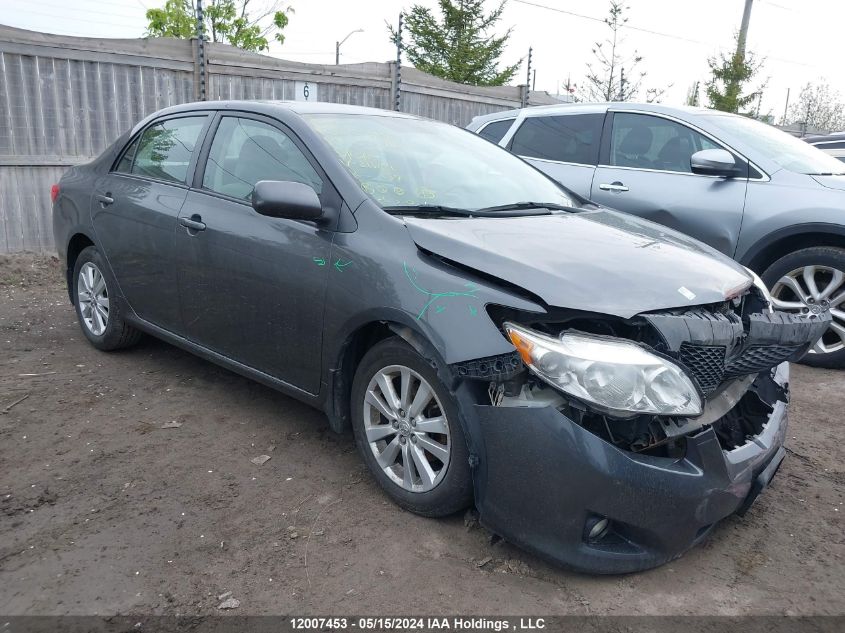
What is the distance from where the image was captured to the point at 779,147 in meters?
5.44

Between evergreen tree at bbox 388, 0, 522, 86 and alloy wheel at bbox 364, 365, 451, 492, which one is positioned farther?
evergreen tree at bbox 388, 0, 522, 86

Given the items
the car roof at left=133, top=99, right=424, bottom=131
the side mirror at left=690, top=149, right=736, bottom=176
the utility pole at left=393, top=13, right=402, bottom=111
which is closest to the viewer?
the car roof at left=133, top=99, right=424, bottom=131

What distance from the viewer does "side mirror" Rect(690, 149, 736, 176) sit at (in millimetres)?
5027

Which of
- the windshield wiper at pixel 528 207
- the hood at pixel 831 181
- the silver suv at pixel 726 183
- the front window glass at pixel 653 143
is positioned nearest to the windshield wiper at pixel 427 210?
the windshield wiper at pixel 528 207

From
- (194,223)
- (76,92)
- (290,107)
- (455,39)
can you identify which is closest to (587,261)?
(290,107)

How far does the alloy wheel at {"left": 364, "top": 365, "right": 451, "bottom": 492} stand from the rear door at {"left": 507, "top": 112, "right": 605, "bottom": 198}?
3.55 m

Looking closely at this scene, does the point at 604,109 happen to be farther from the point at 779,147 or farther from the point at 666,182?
the point at 779,147

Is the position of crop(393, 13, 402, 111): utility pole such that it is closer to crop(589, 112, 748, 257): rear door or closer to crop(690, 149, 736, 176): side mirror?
crop(589, 112, 748, 257): rear door

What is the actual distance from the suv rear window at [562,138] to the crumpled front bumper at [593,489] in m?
4.10

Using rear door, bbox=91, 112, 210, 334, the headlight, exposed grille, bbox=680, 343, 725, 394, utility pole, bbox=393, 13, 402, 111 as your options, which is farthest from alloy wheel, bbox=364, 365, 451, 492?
utility pole, bbox=393, 13, 402, 111

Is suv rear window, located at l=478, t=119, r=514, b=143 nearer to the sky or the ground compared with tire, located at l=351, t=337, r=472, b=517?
nearer to the sky

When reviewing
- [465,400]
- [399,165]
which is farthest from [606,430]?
[399,165]

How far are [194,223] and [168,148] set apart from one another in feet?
2.76

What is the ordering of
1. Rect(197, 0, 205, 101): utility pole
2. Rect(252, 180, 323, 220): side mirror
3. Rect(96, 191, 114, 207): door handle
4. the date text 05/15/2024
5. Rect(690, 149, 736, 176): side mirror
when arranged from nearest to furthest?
the date text 05/15/2024, Rect(252, 180, 323, 220): side mirror, Rect(96, 191, 114, 207): door handle, Rect(690, 149, 736, 176): side mirror, Rect(197, 0, 205, 101): utility pole
